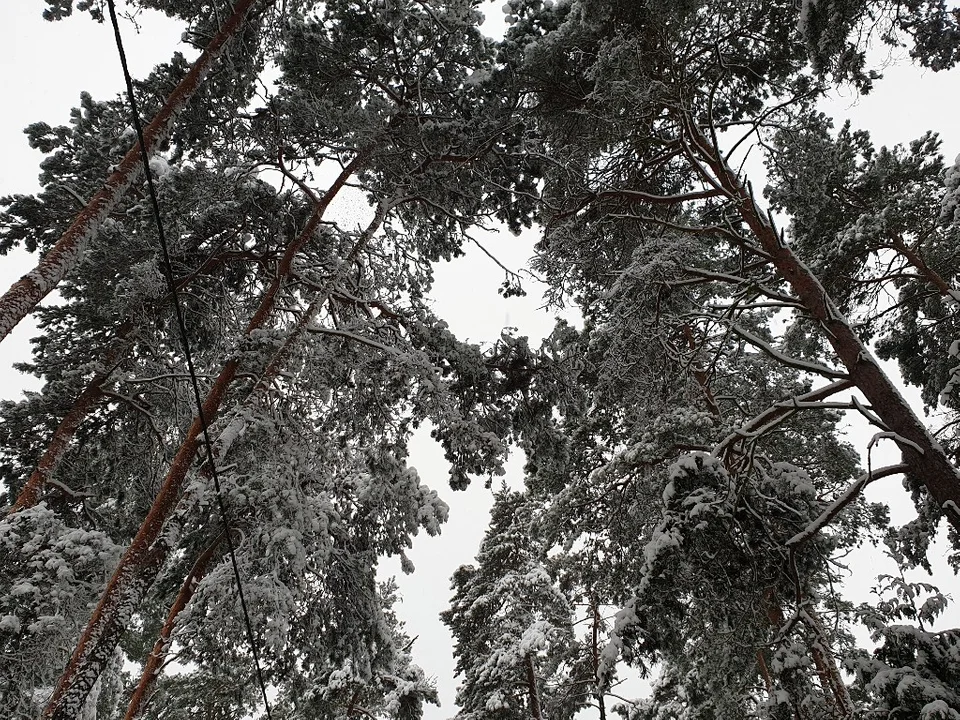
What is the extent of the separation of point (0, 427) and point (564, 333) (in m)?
9.64

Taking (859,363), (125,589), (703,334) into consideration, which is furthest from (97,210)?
(859,363)

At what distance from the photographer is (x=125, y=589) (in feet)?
19.8

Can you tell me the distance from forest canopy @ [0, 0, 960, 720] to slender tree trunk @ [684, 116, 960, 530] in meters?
0.03

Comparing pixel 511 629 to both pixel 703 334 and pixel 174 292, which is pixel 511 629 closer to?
pixel 703 334

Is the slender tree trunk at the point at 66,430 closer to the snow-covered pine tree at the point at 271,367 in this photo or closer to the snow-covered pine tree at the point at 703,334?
the snow-covered pine tree at the point at 271,367

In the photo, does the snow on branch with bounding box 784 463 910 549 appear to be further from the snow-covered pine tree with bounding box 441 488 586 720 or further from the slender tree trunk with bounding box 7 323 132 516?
the slender tree trunk with bounding box 7 323 132 516

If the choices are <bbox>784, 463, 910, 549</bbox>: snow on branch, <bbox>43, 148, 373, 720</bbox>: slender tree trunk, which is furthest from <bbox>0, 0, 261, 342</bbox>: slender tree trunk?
<bbox>784, 463, 910, 549</bbox>: snow on branch

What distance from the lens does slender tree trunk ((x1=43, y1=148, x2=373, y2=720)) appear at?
5.50 m

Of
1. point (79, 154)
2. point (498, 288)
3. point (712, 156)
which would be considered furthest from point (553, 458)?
point (79, 154)

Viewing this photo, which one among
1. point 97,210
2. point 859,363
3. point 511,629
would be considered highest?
point 97,210

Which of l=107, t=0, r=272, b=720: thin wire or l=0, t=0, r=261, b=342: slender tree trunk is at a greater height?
l=0, t=0, r=261, b=342: slender tree trunk

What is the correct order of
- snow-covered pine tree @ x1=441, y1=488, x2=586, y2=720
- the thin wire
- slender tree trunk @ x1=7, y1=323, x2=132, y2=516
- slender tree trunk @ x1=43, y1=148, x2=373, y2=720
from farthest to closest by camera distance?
snow-covered pine tree @ x1=441, y1=488, x2=586, y2=720, slender tree trunk @ x1=7, y1=323, x2=132, y2=516, slender tree trunk @ x1=43, y1=148, x2=373, y2=720, the thin wire

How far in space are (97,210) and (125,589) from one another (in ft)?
13.2

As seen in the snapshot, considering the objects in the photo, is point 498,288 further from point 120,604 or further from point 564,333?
point 120,604
